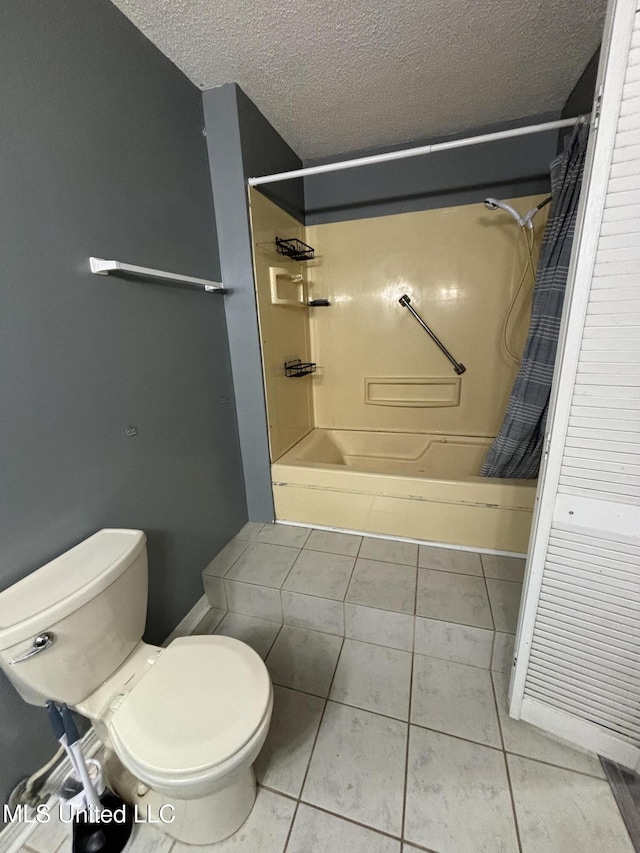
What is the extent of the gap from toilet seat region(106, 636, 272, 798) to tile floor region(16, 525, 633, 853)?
389 millimetres

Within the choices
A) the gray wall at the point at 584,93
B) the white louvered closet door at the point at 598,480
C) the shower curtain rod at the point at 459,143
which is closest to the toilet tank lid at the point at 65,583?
the white louvered closet door at the point at 598,480

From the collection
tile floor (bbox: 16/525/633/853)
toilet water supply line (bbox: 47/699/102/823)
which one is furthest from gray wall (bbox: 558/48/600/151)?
toilet water supply line (bbox: 47/699/102/823)

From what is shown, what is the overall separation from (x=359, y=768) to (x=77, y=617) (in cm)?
97

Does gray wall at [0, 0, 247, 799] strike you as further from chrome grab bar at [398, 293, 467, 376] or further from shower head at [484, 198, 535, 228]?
shower head at [484, 198, 535, 228]

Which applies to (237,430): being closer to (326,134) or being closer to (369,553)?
(369,553)

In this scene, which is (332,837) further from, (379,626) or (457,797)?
(379,626)

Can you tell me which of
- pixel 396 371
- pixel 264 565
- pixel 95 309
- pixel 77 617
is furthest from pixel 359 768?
pixel 396 371

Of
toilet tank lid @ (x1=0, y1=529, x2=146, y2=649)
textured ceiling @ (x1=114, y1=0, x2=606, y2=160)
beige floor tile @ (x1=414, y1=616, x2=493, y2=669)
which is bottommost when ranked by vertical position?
beige floor tile @ (x1=414, y1=616, x2=493, y2=669)

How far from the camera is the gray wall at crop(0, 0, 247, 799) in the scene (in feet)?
2.99

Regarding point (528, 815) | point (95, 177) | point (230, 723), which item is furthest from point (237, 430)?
point (528, 815)

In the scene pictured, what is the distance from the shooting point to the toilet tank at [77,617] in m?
0.83

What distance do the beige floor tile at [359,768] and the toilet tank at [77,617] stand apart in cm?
72

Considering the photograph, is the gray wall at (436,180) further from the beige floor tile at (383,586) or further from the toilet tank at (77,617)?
the toilet tank at (77,617)

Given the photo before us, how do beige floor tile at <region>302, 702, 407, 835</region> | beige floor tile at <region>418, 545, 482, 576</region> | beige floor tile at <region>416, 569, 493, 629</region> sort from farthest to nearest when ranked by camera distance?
beige floor tile at <region>418, 545, 482, 576</region>, beige floor tile at <region>416, 569, 493, 629</region>, beige floor tile at <region>302, 702, 407, 835</region>
